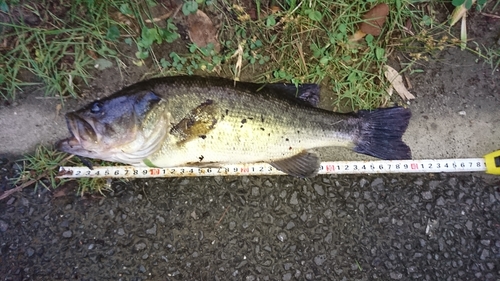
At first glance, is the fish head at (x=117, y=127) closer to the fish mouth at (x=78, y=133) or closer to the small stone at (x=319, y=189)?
the fish mouth at (x=78, y=133)

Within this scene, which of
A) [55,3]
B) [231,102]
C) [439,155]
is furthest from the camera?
[439,155]

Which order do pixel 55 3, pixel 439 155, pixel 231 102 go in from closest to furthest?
pixel 231 102 → pixel 55 3 → pixel 439 155

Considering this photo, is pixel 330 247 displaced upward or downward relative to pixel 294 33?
downward

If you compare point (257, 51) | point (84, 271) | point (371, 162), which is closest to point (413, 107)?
point (371, 162)

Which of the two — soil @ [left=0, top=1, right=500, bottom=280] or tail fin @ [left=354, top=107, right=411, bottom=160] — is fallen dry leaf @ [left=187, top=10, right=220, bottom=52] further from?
tail fin @ [left=354, top=107, right=411, bottom=160]

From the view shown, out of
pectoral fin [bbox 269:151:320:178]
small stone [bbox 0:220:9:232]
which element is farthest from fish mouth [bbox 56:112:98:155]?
pectoral fin [bbox 269:151:320:178]

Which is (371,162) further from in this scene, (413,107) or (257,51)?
(257,51)

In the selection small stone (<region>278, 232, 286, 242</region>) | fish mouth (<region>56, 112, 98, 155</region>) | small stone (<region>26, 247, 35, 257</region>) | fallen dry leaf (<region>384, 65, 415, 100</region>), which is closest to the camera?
fish mouth (<region>56, 112, 98, 155</region>)
